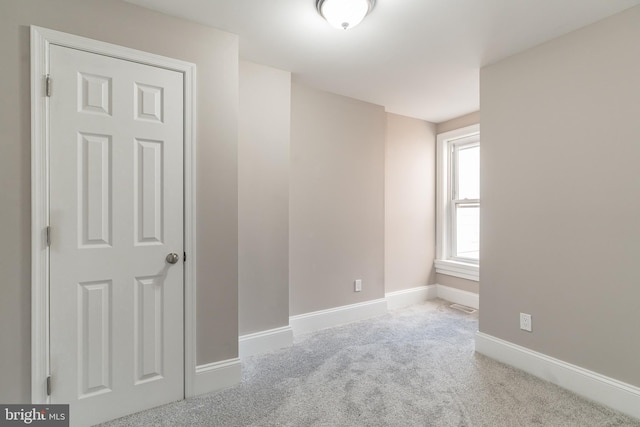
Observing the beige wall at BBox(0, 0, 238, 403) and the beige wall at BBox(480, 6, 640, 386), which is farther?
the beige wall at BBox(480, 6, 640, 386)

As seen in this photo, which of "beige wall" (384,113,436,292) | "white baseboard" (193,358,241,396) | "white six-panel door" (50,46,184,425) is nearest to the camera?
"white six-panel door" (50,46,184,425)

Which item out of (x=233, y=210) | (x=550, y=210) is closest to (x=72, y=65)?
(x=233, y=210)

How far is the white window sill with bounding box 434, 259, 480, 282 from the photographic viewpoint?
3.68 meters

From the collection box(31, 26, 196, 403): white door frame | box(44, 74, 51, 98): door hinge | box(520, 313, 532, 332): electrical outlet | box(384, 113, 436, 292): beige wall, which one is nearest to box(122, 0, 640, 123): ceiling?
box(31, 26, 196, 403): white door frame

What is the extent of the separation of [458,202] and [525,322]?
2.00 meters

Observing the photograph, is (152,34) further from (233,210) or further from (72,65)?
(233,210)

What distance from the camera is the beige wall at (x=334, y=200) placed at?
2971 mm

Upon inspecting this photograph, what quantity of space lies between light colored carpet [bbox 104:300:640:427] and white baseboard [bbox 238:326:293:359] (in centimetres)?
8

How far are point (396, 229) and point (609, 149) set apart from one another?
2.21 meters

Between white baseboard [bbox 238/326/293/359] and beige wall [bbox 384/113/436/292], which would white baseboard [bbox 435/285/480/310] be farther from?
white baseboard [bbox 238/326/293/359]

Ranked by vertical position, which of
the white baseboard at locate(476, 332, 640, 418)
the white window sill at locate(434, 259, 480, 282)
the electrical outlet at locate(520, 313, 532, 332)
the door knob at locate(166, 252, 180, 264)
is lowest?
the white baseboard at locate(476, 332, 640, 418)

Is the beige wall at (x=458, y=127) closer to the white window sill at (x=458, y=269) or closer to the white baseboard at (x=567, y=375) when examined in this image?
the white window sill at (x=458, y=269)

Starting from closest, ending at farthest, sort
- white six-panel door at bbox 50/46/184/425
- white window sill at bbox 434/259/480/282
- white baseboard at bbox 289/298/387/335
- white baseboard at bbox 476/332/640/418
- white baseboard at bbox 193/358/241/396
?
white six-panel door at bbox 50/46/184/425 < white baseboard at bbox 476/332/640/418 < white baseboard at bbox 193/358/241/396 < white baseboard at bbox 289/298/387/335 < white window sill at bbox 434/259/480/282

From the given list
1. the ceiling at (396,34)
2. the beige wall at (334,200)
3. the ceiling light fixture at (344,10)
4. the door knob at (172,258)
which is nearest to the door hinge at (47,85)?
the ceiling at (396,34)
